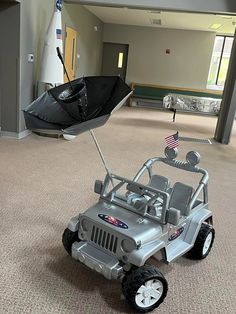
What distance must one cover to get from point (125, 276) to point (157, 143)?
3996mm

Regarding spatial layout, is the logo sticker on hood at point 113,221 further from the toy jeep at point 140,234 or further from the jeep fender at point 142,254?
the jeep fender at point 142,254

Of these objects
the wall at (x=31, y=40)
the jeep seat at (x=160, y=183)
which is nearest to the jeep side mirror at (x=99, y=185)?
the jeep seat at (x=160, y=183)

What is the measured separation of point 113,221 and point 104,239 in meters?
0.11

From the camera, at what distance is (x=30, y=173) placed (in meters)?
3.50

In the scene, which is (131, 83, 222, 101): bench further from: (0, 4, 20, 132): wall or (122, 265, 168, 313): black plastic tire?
(122, 265, 168, 313): black plastic tire

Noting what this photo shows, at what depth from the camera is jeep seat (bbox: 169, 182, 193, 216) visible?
2020 millimetres

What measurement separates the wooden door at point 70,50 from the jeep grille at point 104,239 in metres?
5.58

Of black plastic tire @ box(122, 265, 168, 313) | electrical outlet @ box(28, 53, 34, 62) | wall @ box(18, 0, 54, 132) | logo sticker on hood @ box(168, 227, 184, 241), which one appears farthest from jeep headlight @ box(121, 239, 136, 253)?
electrical outlet @ box(28, 53, 34, 62)

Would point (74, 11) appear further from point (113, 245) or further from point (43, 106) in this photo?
point (113, 245)

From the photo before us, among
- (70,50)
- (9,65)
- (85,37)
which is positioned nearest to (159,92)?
(85,37)

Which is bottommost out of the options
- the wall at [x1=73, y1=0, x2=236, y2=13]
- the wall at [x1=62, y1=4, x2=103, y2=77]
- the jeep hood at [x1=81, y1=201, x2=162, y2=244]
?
the jeep hood at [x1=81, y1=201, x2=162, y2=244]

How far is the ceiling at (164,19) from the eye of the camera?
7.55 metres

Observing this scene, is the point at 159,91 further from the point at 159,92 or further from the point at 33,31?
the point at 33,31

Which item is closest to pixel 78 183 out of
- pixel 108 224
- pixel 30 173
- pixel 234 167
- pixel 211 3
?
pixel 30 173
